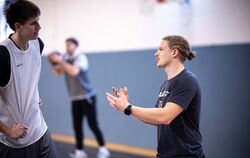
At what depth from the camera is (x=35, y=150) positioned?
2.09m

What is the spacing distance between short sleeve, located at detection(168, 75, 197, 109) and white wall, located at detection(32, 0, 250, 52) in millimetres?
1797

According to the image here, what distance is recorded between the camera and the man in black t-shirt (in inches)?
77.9

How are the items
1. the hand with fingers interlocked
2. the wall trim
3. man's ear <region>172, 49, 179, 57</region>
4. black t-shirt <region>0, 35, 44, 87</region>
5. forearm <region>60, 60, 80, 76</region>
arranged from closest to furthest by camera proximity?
black t-shirt <region>0, 35, 44, 87</region>, the hand with fingers interlocked, man's ear <region>172, 49, 179, 57</region>, forearm <region>60, 60, 80, 76</region>, the wall trim

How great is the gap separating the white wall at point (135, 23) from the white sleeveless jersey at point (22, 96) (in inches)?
90.1

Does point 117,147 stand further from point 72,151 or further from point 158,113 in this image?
point 158,113

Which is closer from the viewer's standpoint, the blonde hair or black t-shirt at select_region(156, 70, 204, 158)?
black t-shirt at select_region(156, 70, 204, 158)

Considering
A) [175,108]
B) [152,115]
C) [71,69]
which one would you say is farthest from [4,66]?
[71,69]

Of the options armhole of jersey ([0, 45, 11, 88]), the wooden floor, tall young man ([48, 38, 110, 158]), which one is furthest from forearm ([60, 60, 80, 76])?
armhole of jersey ([0, 45, 11, 88])

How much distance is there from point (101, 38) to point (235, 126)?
91.2 inches

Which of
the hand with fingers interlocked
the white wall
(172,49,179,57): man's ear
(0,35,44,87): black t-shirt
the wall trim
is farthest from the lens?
the wall trim

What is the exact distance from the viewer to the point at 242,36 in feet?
11.9

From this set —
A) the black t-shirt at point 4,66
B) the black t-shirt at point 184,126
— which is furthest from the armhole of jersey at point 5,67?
the black t-shirt at point 184,126

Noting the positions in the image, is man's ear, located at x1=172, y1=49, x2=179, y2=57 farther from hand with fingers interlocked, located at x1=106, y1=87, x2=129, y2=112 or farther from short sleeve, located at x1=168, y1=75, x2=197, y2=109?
hand with fingers interlocked, located at x1=106, y1=87, x2=129, y2=112

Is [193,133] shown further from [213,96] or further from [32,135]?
[213,96]
